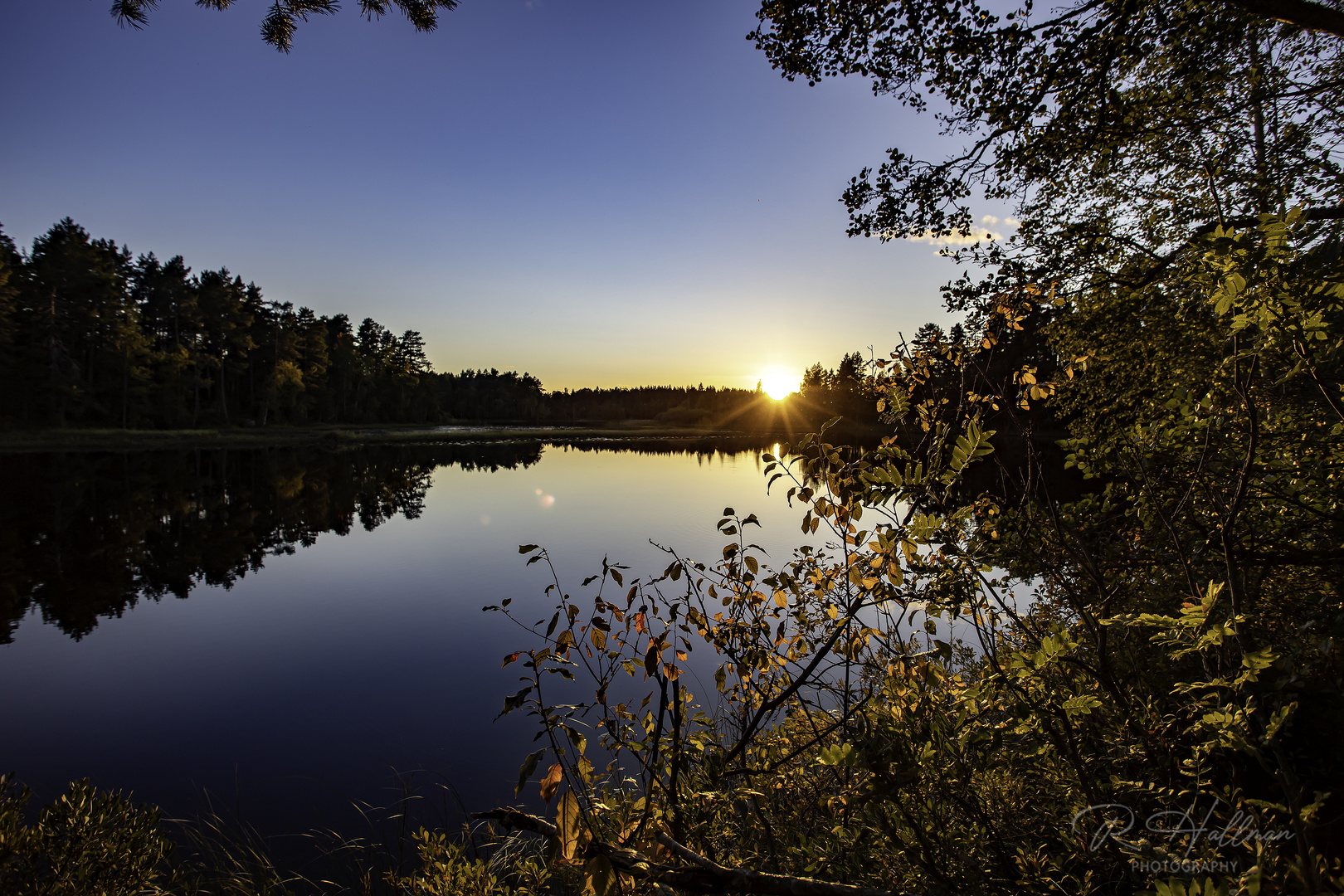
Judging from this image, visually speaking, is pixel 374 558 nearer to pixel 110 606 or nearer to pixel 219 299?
pixel 110 606

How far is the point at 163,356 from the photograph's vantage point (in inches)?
1973

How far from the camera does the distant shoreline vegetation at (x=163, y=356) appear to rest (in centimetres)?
4497

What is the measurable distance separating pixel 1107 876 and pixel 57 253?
6995cm

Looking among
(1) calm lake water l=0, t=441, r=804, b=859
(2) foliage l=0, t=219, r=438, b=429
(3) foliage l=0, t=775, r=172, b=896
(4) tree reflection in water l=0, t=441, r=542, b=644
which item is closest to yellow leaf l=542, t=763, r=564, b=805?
(3) foliage l=0, t=775, r=172, b=896

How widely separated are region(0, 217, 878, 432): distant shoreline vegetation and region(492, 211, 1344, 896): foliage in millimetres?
21647

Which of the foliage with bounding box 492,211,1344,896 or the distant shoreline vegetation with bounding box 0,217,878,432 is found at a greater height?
the distant shoreline vegetation with bounding box 0,217,878,432

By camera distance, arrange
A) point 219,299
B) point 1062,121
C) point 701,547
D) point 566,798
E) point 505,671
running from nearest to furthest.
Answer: point 566,798 < point 1062,121 < point 505,671 < point 701,547 < point 219,299

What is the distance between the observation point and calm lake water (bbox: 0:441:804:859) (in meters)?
6.70

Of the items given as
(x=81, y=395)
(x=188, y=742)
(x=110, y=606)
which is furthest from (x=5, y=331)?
(x=188, y=742)

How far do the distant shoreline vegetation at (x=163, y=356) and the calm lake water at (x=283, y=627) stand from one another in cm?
1540

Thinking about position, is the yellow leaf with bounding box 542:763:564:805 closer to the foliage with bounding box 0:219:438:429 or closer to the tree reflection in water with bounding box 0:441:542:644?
the tree reflection in water with bounding box 0:441:542:644

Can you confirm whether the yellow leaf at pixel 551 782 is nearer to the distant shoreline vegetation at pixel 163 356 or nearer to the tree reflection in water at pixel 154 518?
the tree reflection in water at pixel 154 518

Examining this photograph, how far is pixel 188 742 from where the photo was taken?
23.7 ft

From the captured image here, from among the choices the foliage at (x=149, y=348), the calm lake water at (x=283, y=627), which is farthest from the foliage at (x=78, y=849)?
the foliage at (x=149, y=348)
